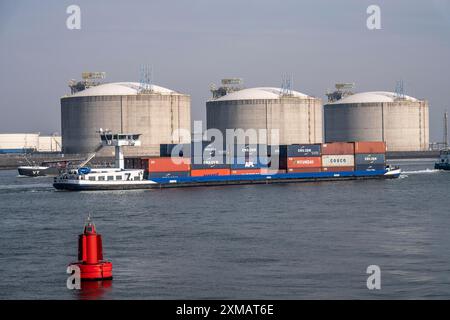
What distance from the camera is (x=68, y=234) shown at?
48.9m

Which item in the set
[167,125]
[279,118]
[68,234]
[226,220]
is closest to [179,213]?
[226,220]

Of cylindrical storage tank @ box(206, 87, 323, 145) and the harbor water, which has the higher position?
cylindrical storage tank @ box(206, 87, 323, 145)

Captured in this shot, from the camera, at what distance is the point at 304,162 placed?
105 m

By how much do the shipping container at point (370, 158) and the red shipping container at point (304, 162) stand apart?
5628mm

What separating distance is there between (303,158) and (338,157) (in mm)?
4877

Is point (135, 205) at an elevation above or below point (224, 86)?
below

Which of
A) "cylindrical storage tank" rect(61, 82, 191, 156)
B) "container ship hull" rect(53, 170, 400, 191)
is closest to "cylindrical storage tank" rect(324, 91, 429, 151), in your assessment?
"cylindrical storage tank" rect(61, 82, 191, 156)

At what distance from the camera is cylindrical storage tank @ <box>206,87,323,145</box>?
16575cm

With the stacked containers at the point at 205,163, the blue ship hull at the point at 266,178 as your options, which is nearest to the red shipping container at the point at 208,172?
the stacked containers at the point at 205,163

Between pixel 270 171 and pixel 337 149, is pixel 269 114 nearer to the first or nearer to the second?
pixel 337 149

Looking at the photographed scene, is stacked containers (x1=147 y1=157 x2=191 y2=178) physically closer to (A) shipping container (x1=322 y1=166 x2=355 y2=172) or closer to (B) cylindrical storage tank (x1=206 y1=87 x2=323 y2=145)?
(A) shipping container (x1=322 y1=166 x2=355 y2=172)

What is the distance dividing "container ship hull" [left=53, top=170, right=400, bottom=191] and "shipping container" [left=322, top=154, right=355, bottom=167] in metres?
1.13
